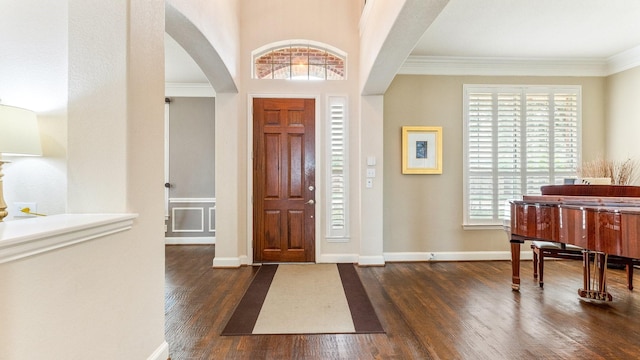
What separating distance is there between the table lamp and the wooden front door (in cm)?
258

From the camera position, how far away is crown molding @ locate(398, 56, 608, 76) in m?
4.38

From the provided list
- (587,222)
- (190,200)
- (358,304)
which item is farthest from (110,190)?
(190,200)

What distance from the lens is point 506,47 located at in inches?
160

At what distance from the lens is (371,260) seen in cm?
417

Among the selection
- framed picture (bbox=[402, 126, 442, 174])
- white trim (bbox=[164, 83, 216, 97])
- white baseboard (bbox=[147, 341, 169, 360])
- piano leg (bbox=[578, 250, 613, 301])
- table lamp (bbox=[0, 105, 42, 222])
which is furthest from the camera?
white trim (bbox=[164, 83, 216, 97])

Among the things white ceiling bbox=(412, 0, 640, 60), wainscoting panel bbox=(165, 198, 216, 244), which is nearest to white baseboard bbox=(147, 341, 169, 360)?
wainscoting panel bbox=(165, 198, 216, 244)

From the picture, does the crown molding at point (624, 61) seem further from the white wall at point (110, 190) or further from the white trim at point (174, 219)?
the white trim at point (174, 219)

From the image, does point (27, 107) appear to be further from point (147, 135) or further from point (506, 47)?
point (506, 47)

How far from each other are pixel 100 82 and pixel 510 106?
4862 millimetres

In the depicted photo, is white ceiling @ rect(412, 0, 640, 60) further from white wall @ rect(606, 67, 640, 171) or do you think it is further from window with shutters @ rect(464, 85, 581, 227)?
window with shutters @ rect(464, 85, 581, 227)

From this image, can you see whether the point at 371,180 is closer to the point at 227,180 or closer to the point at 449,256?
the point at 449,256

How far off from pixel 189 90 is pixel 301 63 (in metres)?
2.23

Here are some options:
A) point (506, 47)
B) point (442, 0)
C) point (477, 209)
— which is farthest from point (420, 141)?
point (442, 0)

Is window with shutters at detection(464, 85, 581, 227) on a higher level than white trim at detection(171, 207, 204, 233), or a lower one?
higher
